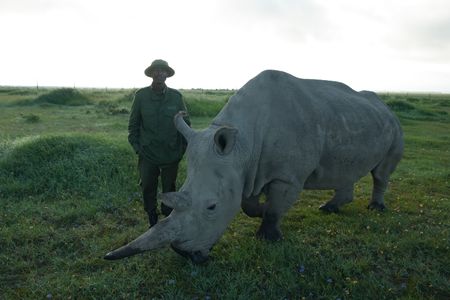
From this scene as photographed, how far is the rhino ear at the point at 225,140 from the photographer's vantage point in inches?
168

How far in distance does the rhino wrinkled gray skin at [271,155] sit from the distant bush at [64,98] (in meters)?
27.2

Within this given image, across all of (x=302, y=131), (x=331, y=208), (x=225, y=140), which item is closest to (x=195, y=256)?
(x=225, y=140)

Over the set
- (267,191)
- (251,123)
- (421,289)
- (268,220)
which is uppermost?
(251,123)

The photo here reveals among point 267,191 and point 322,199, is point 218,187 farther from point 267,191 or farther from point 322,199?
point 322,199

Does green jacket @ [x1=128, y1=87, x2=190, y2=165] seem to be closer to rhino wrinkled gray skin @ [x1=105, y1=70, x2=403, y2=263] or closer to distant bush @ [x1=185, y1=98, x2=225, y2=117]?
rhino wrinkled gray skin @ [x1=105, y1=70, x2=403, y2=263]

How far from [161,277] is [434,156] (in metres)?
11.4

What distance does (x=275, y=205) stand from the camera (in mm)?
5230

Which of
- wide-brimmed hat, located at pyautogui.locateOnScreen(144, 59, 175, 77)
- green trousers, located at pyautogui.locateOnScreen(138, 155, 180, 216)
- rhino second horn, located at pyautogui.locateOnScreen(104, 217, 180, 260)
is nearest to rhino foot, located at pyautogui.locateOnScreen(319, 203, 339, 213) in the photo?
green trousers, located at pyautogui.locateOnScreen(138, 155, 180, 216)

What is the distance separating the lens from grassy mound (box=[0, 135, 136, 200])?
24.6ft

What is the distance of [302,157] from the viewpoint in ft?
16.9

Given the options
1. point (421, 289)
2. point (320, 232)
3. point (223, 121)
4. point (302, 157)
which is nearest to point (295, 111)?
point (302, 157)

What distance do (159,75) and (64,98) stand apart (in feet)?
92.7

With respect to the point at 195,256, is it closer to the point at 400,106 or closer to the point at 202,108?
the point at 202,108

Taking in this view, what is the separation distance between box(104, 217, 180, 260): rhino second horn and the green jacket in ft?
4.40
